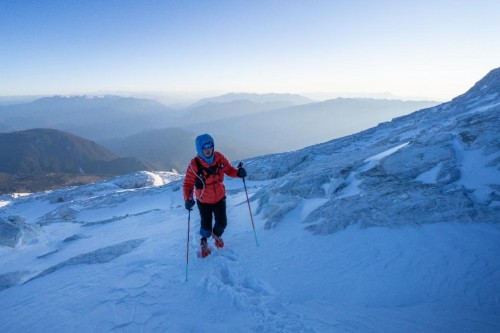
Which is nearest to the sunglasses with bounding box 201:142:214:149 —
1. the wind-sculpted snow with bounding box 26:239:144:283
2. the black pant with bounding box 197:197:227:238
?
the black pant with bounding box 197:197:227:238

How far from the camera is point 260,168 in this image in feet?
91.6

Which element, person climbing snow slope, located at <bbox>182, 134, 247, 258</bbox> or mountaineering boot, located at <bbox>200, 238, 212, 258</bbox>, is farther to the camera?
mountaineering boot, located at <bbox>200, 238, 212, 258</bbox>

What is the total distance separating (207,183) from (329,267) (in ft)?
11.8

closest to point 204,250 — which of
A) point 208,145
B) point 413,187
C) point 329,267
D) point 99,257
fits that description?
point 208,145

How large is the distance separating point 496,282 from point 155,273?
7.13 m

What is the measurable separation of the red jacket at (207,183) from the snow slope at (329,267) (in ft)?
5.19

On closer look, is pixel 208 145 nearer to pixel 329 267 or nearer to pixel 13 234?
pixel 329 267

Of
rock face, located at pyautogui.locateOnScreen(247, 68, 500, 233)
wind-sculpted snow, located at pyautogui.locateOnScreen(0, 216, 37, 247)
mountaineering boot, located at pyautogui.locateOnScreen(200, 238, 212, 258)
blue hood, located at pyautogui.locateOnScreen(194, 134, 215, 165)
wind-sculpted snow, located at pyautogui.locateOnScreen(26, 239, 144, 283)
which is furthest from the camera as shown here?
wind-sculpted snow, located at pyautogui.locateOnScreen(0, 216, 37, 247)

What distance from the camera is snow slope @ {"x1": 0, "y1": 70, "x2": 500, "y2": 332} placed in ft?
17.7

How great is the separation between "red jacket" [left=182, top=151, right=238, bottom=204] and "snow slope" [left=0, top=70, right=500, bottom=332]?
5.19 feet

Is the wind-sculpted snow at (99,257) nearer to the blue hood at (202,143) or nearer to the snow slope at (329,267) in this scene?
the snow slope at (329,267)

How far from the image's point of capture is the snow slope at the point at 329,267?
5.41m

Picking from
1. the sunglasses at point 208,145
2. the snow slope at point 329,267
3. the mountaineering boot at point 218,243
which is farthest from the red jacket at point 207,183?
the snow slope at point 329,267

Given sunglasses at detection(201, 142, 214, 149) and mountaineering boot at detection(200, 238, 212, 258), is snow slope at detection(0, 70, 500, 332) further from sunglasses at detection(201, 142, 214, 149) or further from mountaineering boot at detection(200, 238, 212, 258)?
sunglasses at detection(201, 142, 214, 149)
